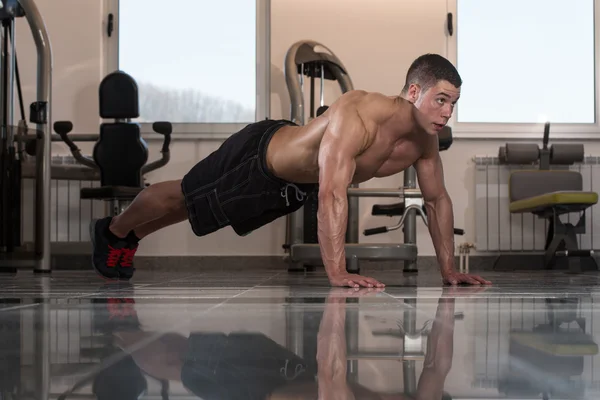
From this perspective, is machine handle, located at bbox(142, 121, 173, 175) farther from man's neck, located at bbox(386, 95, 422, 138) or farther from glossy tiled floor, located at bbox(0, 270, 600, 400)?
glossy tiled floor, located at bbox(0, 270, 600, 400)

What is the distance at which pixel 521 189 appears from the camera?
5.73m

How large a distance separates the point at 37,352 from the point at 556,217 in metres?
4.97

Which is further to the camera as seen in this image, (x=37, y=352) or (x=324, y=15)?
(x=324, y=15)

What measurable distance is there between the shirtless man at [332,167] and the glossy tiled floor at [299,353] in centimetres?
101

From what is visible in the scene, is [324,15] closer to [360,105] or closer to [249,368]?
[360,105]

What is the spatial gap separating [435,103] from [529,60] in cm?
394

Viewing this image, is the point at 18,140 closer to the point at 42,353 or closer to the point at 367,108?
the point at 367,108

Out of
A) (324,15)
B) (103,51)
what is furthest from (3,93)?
(324,15)

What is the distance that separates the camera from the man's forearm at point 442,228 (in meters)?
2.87

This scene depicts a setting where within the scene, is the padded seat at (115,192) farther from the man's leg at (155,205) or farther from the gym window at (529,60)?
the gym window at (529,60)

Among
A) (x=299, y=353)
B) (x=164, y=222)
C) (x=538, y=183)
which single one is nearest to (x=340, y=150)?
(x=164, y=222)

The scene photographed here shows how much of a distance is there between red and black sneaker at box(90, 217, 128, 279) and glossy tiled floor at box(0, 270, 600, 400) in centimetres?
186

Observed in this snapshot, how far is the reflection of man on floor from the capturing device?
1.86 ft

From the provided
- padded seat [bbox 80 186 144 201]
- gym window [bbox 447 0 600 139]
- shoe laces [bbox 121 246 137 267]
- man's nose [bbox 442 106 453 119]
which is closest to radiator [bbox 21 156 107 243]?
padded seat [bbox 80 186 144 201]
